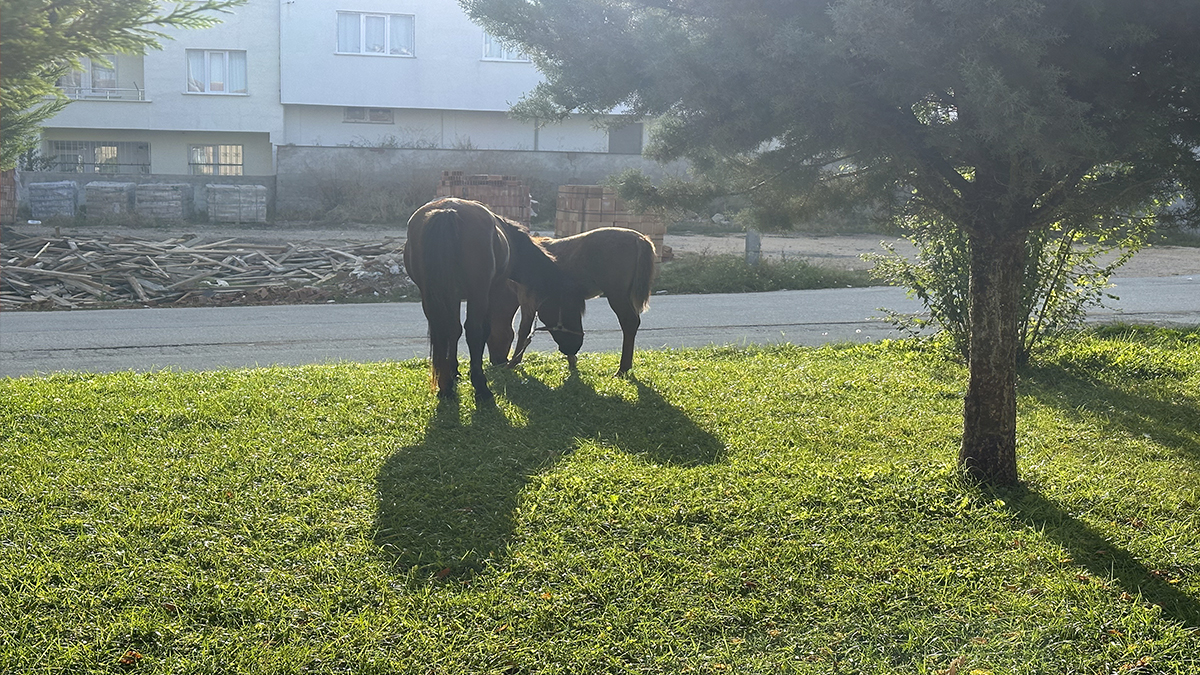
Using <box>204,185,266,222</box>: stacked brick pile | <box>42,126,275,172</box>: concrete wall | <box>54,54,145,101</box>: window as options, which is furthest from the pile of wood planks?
<box>54,54,145,101</box>: window

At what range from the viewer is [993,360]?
5.58 m

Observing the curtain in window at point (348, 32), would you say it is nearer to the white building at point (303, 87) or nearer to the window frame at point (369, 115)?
the white building at point (303, 87)

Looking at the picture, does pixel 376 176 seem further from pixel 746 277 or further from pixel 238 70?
pixel 746 277

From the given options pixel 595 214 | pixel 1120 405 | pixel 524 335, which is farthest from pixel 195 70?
pixel 1120 405

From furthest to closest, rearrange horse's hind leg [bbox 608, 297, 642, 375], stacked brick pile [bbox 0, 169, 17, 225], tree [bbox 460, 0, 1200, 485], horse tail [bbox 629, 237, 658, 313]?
stacked brick pile [bbox 0, 169, 17, 225]
horse tail [bbox 629, 237, 658, 313]
horse's hind leg [bbox 608, 297, 642, 375]
tree [bbox 460, 0, 1200, 485]

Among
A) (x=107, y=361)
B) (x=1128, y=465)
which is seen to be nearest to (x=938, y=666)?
(x=1128, y=465)

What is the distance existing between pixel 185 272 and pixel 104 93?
65.2 feet

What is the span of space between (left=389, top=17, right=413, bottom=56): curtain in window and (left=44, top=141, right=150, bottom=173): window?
9.71 metres

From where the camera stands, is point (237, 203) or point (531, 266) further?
point (237, 203)

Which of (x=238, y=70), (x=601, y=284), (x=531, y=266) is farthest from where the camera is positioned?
(x=238, y=70)

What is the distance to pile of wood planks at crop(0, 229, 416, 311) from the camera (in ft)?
52.9

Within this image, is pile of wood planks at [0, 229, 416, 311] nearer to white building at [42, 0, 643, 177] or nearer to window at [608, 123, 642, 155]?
white building at [42, 0, 643, 177]

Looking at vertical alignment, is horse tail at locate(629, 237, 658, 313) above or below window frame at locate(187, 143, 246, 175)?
below

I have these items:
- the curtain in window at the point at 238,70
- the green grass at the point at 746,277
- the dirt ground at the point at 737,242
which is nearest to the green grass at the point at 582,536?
the green grass at the point at 746,277
